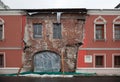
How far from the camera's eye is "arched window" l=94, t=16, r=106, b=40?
3042cm

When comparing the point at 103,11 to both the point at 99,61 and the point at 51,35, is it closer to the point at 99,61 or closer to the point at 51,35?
the point at 99,61

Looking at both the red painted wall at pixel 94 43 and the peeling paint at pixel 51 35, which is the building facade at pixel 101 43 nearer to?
the red painted wall at pixel 94 43

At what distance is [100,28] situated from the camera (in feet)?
101

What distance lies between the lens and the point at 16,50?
30.6 metres

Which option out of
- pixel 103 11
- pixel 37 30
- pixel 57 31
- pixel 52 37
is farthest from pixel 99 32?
pixel 37 30

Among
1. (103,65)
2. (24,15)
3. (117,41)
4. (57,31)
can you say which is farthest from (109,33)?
(24,15)

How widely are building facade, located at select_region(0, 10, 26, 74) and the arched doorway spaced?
1599 millimetres

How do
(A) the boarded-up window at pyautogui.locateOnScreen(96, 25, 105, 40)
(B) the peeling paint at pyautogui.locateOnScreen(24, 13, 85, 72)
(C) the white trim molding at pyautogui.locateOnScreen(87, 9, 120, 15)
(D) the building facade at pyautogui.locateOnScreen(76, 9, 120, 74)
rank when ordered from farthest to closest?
(A) the boarded-up window at pyautogui.locateOnScreen(96, 25, 105, 40), (B) the peeling paint at pyautogui.locateOnScreen(24, 13, 85, 72), (C) the white trim molding at pyautogui.locateOnScreen(87, 9, 120, 15), (D) the building facade at pyautogui.locateOnScreen(76, 9, 120, 74)

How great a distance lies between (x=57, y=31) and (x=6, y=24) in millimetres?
4910

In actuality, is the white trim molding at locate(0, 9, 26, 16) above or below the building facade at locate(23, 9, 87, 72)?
above

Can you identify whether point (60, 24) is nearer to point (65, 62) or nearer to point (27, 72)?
point (65, 62)

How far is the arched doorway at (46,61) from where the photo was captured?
30.5 metres

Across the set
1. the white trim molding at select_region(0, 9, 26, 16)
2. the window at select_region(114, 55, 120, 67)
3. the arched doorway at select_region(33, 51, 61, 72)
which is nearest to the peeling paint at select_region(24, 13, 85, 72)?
the arched doorway at select_region(33, 51, 61, 72)

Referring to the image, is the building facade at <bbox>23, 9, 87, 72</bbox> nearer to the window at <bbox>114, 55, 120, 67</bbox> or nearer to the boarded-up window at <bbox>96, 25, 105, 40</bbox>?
the boarded-up window at <bbox>96, 25, 105, 40</bbox>
